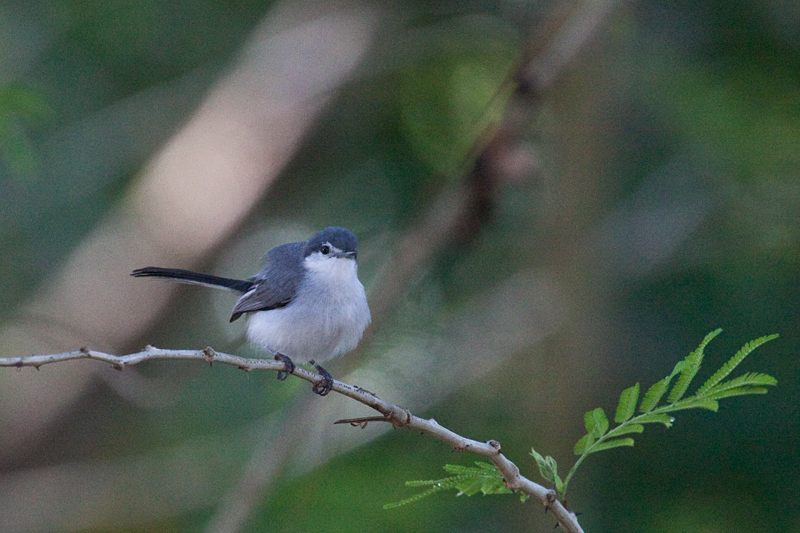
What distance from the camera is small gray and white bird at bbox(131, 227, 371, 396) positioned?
2814 mm

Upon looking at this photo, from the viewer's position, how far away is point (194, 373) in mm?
4898

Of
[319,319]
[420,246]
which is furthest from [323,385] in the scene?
[420,246]

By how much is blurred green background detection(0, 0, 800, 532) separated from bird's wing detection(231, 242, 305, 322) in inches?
32.8

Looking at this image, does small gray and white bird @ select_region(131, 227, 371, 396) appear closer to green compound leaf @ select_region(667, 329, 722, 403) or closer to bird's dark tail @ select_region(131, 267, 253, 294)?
bird's dark tail @ select_region(131, 267, 253, 294)

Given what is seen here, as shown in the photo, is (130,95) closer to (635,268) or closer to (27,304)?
(27,304)

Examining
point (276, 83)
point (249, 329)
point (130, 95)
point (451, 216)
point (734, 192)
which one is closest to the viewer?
point (249, 329)

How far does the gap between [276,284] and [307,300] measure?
0.71 feet

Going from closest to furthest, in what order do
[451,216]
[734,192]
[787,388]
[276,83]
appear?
[451,216] → [787,388] → [734,192] → [276,83]

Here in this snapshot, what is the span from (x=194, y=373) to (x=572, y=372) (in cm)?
237

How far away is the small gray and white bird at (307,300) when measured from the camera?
2814 mm

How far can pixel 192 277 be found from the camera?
2.82 metres

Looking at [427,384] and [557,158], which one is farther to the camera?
[557,158]

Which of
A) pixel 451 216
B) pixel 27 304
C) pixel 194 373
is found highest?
pixel 451 216

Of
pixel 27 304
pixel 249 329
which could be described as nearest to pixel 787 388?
pixel 249 329
